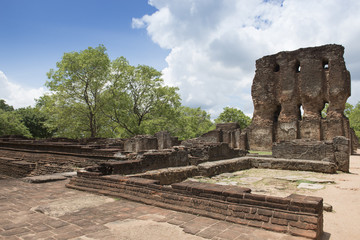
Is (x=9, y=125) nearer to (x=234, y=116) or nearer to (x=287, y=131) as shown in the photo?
(x=287, y=131)

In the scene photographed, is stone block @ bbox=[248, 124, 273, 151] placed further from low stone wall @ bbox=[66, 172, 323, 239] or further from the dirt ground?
low stone wall @ bbox=[66, 172, 323, 239]

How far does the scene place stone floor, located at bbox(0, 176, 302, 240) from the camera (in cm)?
297

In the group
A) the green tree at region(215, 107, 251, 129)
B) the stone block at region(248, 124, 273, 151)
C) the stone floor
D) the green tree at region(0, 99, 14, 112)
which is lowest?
the stone floor

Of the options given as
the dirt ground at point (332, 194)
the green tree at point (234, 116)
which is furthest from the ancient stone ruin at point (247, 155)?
the green tree at point (234, 116)

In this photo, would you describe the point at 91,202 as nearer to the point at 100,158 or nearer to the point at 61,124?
the point at 100,158

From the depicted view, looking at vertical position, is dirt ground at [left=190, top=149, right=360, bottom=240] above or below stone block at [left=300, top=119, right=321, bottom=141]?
below

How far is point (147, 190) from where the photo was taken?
4531mm

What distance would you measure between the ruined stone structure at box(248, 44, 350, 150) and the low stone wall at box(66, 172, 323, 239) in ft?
74.6

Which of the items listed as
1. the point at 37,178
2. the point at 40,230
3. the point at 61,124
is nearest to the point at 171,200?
the point at 40,230

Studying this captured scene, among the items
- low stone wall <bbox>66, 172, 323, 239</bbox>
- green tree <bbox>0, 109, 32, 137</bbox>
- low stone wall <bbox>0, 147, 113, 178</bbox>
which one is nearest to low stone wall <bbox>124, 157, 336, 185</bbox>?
low stone wall <bbox>66, 172, 323, 239</bbox>

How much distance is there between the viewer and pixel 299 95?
2541cm

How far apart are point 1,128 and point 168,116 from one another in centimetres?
1818

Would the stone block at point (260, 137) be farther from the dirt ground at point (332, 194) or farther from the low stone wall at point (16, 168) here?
the low stone wall at point (16, 168)

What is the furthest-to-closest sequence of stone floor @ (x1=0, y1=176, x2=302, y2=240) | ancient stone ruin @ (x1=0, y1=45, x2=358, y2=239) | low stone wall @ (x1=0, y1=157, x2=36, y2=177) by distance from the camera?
low stone wall @ (x1=0, y1=157, x2=36, y2=177)
ancient stone ruin @ (x1=0, y1=45, x2=358, y2=239)
stone floor @ (x1=0, y1=176, x2=302, y2=240)
